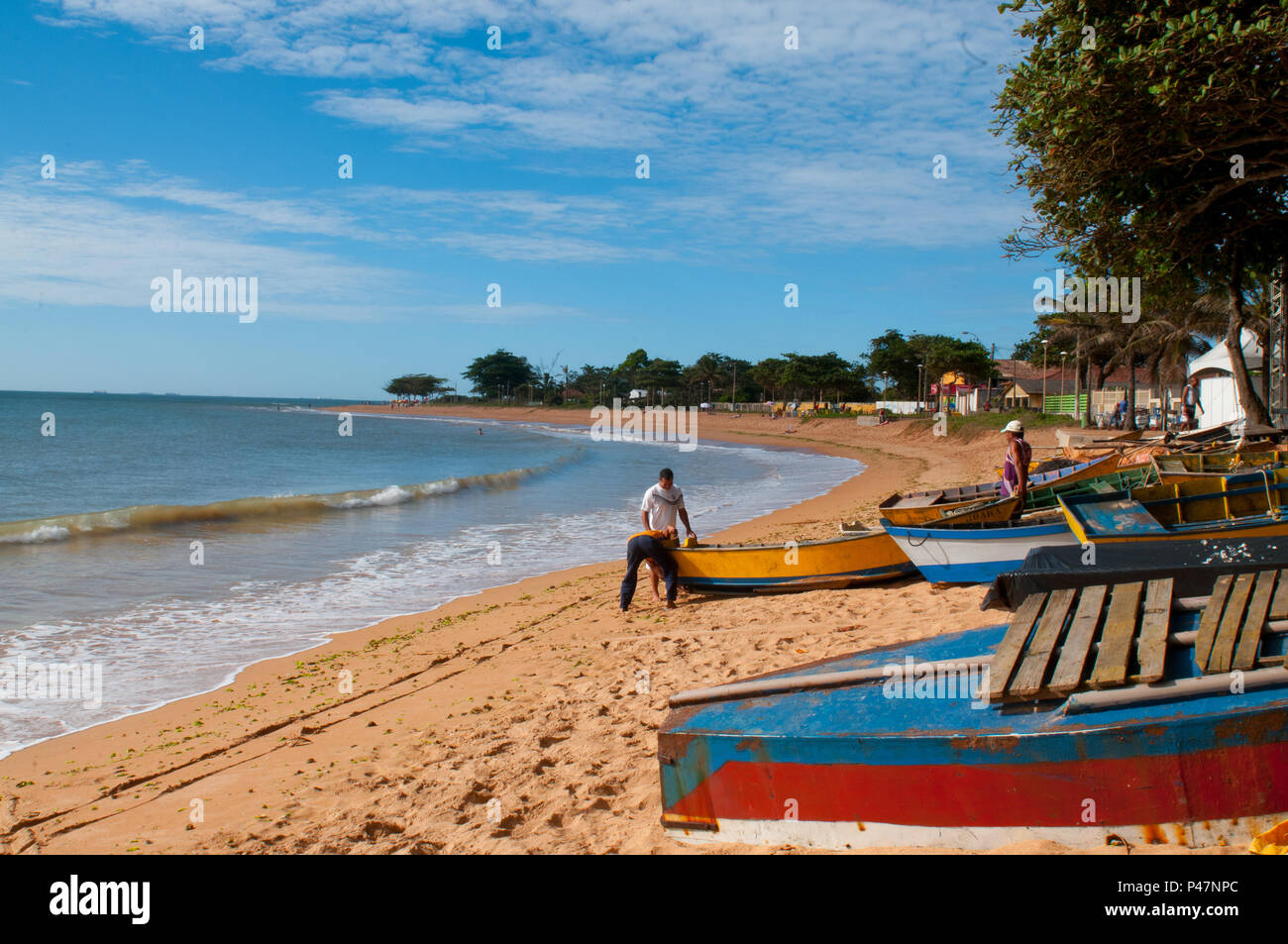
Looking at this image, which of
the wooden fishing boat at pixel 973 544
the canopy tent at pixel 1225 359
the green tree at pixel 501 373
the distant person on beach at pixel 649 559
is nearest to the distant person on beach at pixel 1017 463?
the wooden fishing boat at pixel 973 544

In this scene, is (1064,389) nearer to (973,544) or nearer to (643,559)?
(973,544)

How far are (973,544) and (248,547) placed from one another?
13078mm

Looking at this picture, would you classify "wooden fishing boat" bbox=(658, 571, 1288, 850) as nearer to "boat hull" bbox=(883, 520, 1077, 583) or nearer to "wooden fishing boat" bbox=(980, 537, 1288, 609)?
"wooden fishing boat" bbox=(980, 537, 1288, 609)

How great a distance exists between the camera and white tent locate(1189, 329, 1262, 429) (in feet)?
92.5

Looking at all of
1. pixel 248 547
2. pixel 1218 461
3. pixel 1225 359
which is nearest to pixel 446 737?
pixel 1218 461

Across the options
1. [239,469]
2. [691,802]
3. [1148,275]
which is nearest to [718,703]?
[691,802]

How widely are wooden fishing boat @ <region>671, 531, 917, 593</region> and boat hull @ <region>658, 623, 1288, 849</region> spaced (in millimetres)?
5504

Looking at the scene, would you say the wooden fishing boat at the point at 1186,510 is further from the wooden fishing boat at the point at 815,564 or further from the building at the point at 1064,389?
the building at the point at 1064,389

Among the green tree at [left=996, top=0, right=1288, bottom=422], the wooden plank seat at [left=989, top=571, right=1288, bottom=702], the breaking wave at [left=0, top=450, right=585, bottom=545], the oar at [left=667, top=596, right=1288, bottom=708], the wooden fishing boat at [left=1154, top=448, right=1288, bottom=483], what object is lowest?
the breaking wave at [left=0, top=450, right=585, bottom=545]

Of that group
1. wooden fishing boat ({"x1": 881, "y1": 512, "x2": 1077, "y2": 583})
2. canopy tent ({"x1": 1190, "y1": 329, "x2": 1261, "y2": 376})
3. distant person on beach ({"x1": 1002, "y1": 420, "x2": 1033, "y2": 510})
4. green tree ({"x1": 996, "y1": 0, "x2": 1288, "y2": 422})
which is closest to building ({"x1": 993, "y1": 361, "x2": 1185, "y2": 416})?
canopy tent ({"x1": 1190, "y1": 329, "x2": 1261, "y2": 376})

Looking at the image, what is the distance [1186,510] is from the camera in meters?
8.77

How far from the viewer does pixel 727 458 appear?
4328 centimetres
